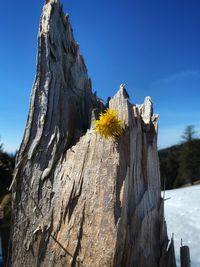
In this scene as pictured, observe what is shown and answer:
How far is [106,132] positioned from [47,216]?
0.99 meters

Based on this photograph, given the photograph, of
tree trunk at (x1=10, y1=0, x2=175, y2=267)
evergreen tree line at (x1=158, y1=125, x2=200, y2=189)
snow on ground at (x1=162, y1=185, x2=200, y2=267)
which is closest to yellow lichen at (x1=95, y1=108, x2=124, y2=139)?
tree trunk at (x1=10, y1=0, x2=175, y2=267)

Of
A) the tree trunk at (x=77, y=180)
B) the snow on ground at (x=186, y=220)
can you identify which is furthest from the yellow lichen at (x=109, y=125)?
the snow on ground at (x=186, y=220)

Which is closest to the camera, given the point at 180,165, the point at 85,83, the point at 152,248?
the point at 152,248

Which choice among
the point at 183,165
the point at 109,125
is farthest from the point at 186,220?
the point at 183,165

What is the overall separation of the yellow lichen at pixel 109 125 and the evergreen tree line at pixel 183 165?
14976 mm

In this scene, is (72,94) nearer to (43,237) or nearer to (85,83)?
(85,83)

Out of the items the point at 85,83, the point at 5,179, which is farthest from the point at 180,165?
the point at 85,83

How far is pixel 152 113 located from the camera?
3.50 m

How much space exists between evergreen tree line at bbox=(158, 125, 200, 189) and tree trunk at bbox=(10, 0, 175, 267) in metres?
14.6

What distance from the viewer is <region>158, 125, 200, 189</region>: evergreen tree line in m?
18.8

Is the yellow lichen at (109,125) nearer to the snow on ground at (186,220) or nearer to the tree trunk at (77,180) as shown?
the tree trunk at (77,180)

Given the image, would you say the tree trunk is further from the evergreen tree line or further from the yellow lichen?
the evergreen tree line

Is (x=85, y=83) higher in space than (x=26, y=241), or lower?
higher

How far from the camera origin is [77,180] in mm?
3164
